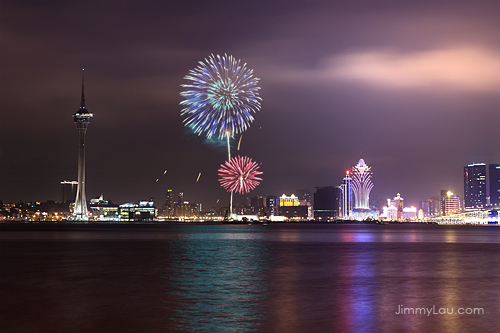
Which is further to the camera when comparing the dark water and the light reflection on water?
the light reflection on water

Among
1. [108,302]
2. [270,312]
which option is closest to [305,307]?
[270,312]

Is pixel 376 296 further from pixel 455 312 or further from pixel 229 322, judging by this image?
pixel 229 322

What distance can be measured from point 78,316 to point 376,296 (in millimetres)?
16276

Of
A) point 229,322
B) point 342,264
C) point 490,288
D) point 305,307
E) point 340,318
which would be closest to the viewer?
point 229,322

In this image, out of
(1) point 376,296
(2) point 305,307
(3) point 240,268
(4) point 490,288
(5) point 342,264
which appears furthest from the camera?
(5) point 342,264

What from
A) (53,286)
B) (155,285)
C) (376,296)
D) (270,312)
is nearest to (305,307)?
(270,312)

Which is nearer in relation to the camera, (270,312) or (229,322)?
(229,322)

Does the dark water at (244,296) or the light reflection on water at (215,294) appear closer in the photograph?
the dark water at (244,296)

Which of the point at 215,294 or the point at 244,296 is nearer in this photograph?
the point at 244,296

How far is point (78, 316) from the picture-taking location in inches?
971

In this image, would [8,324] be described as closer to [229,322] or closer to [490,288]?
[229,322]

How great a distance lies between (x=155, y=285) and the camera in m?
36.3

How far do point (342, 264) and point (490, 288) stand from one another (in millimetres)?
19552

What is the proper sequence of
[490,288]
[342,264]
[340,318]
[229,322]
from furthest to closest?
[342,264], [490,288], [340,318], [229,322]
